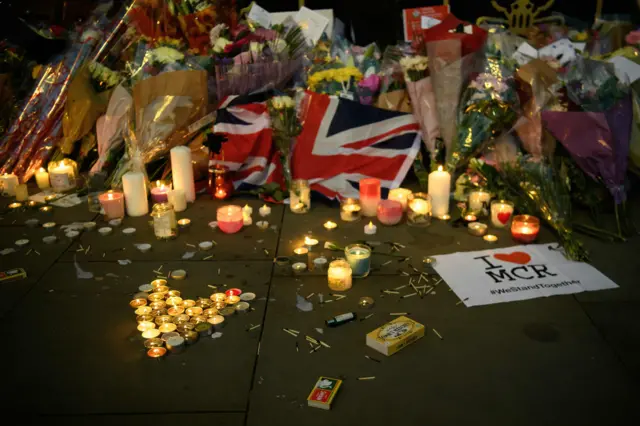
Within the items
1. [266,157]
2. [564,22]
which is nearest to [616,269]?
[266,157]

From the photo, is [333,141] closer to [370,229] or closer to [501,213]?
[370,229]

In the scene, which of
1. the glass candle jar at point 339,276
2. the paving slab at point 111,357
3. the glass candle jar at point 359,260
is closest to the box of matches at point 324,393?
the paving slab at point 111,357

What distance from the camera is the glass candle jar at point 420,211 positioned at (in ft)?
11.6

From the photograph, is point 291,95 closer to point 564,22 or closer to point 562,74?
point 562,74

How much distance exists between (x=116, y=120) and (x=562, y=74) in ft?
9.39

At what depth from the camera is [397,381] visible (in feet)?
7.13

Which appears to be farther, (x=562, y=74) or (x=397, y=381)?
(x=562, y=74)

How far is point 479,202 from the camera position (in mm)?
3658

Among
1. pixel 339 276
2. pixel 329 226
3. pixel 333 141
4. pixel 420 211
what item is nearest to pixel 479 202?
pixel 420 211

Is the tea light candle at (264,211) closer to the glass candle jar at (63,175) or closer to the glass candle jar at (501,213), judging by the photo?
the glass candle jar at (501,213)

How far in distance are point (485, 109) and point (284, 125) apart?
1.22m

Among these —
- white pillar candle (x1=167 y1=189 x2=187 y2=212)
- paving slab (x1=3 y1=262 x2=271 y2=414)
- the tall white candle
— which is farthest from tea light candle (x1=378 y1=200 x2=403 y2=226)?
white pillar candle (x1=167 y1=189 x2=187 y2=212)

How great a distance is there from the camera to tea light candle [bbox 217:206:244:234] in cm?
346

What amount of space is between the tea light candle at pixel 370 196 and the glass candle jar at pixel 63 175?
2.06m
